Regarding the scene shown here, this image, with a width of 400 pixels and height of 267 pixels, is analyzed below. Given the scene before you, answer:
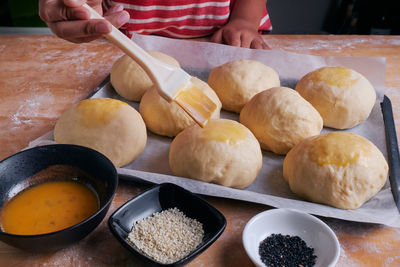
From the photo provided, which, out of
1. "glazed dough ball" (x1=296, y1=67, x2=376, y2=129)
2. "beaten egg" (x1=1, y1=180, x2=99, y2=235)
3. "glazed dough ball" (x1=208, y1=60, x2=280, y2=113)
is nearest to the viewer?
"beaten egg" (x1=1, y1=180, x2=99, y2=235)

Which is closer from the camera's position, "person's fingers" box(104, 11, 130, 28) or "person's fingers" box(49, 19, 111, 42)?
"person's fingers" box(49, 19, 111, 42)

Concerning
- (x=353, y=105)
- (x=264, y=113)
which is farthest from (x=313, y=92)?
(x=264, y=113)

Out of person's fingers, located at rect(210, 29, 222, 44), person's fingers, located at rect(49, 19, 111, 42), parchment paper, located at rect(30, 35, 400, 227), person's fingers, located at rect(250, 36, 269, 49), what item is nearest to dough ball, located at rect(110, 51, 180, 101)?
parchment paper, located at rect(30, 35, 400, 227)

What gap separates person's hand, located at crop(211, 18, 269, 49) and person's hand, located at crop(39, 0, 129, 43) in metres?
0.97

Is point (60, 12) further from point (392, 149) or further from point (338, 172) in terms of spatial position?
point (392, 149)

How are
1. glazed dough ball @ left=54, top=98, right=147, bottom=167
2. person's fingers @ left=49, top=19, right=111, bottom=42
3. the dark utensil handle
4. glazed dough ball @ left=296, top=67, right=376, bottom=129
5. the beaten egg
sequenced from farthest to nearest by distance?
glazed dough ball @ left=296, top=67, right=376, bottom=129, glazed dough ball @ left=54, top=98, right=147, bottom=167, the dark utensil handle, person's fingers @ left=49, top=19, right=111, bottom=42, the beaten egg

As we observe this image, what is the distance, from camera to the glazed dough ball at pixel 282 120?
1.60 m

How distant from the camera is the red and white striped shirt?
2.42 metres

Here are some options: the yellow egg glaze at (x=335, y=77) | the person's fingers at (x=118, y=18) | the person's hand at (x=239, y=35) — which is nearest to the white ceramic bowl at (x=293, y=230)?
the yellow egg glaze at (x=335, y=77)

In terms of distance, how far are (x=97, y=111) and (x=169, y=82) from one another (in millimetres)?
444

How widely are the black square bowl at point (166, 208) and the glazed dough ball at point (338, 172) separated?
1.20 ft

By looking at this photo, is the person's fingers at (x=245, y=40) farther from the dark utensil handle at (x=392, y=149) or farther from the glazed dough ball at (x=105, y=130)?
the glazed dough ball at (x=105, y=130)

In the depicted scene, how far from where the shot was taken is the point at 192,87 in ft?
4.27

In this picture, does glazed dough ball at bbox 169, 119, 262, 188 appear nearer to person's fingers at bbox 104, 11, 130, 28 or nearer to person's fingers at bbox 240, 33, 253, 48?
person's fingers at bbox 104, 11, 130, 28
